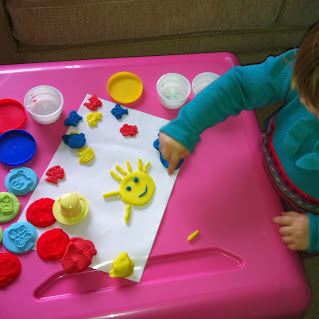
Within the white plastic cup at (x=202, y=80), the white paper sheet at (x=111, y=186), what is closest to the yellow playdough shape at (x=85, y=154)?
the white paper sheet at (x=111, y=186)

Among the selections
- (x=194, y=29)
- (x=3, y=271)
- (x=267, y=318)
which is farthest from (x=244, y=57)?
(x=3, y=271)

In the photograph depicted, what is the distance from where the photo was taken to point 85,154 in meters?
0.62

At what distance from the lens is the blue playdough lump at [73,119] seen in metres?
Result: 0.64

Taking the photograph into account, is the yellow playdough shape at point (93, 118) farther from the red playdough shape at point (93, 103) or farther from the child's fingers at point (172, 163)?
the child's fingers at point (172, 163)

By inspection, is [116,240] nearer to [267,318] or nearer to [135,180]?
[135,180]

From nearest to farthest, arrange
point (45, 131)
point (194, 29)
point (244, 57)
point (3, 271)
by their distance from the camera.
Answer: point (3, 271), point (45, 131), point (194, 29), point (244, 57)

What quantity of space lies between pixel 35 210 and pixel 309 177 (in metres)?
0.44

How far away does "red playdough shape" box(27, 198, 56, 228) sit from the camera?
22.0 inches

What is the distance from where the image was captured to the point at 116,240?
0.56 m

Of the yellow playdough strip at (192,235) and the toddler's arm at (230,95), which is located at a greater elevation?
the toddler's arm at (230,95)

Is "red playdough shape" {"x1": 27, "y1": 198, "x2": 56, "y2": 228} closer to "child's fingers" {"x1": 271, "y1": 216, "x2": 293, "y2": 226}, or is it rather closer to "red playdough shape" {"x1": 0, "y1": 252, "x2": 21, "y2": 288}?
"red playdough shape" {"x1": 0, "y1": 252, "x2": 21, "y2": 288}

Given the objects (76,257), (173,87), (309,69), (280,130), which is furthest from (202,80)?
(76,257)

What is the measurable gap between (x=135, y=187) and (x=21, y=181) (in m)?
0.18

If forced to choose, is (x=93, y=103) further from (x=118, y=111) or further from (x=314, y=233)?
(x=314, y=233)
